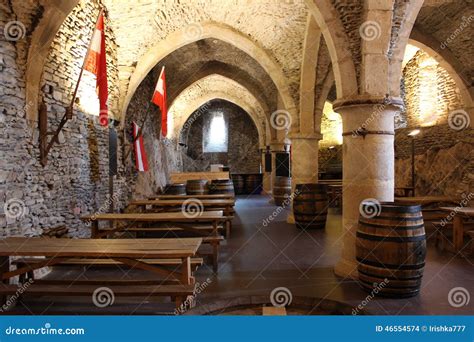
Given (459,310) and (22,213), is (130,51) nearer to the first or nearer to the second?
(22,213)

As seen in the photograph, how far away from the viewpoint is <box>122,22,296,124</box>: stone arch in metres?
7.51

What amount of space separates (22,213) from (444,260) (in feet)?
17.4

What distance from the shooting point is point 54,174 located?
4.71 metres

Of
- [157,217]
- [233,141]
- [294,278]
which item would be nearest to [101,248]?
[157,217]

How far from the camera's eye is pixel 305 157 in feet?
24.3

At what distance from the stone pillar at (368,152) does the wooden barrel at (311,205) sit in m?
2.44

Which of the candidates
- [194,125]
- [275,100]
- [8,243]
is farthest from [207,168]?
[8,243]

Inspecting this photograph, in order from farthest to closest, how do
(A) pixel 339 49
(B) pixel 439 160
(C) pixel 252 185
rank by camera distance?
(C) pixel 252 185, (B) pixel 439 160, (A) pixel 339 49

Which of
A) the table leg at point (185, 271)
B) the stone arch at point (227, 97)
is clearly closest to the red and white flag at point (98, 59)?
the table leg at point (185, 271)

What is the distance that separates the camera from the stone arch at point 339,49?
150 inches

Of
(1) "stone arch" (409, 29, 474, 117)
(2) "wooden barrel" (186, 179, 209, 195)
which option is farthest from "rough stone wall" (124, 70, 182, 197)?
(1) "stone arch" (409, 29, 474, 117)

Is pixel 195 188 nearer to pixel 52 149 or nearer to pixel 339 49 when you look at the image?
pixel 52 149

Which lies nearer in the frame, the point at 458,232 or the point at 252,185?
the point at 458,232

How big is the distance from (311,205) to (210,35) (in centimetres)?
481
